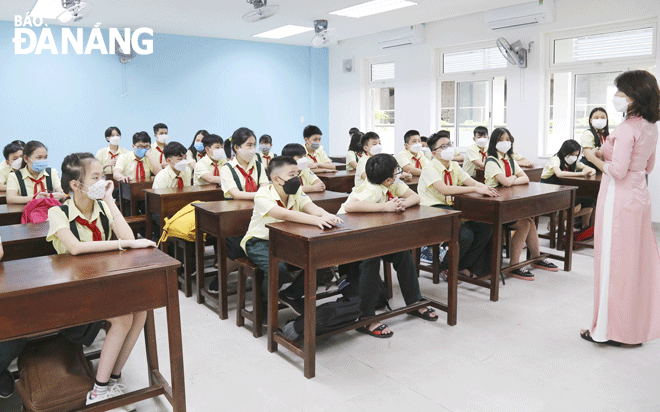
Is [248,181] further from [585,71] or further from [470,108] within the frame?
[470,108]

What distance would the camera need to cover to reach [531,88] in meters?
7.36

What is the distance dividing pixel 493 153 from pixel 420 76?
15.4 feet

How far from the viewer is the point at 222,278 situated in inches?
138

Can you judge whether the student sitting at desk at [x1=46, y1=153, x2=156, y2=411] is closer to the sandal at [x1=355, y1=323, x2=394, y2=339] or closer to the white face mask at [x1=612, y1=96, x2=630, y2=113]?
the sandal at [x1=355, y1=323, x2=394, y2=339]

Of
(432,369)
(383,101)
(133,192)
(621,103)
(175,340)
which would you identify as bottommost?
(432,369)

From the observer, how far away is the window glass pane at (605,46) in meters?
6.34

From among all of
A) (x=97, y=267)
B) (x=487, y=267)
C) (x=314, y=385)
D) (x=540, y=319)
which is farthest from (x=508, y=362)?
(x=97, y=267)

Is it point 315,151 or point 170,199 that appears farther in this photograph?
point 315,151

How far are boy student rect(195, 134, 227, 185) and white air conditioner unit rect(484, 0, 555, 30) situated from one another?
14.5ft

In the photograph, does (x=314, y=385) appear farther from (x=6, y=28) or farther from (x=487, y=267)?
(x=6, y=28)

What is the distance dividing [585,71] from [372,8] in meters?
2.91

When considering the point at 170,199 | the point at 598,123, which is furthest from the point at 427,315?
the point at 598,123

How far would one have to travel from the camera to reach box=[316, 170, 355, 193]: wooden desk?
5.74 m

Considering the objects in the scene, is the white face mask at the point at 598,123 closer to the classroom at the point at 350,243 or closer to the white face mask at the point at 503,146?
the classroom at the point at 350,243
